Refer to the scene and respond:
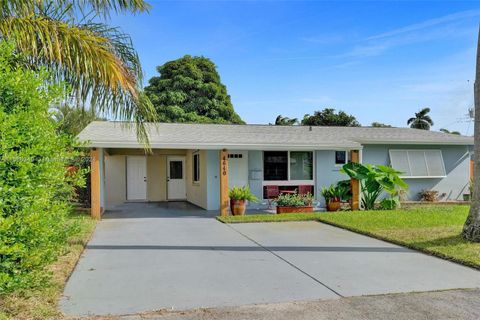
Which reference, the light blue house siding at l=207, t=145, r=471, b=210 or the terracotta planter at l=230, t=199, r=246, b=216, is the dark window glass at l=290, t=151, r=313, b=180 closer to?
the light blue house siding at l=207, t=145, r=471, b=210

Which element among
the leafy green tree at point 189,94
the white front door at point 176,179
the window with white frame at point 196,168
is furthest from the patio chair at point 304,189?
the leafy green tree at point 189,94

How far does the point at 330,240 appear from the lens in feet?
30.6

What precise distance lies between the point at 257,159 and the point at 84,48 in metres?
10.4

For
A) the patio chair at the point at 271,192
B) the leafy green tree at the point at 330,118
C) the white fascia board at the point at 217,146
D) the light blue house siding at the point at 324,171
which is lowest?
the patio chair at the point at 271,192

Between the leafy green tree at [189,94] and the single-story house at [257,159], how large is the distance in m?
13.5

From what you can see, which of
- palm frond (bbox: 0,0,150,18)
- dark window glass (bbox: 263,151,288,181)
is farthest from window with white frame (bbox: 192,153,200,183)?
palm frond (bbox: 0,0,150,18)

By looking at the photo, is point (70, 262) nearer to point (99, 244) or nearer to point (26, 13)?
point (99, 244)

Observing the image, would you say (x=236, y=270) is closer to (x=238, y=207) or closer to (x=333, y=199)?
(x=238, y=207)

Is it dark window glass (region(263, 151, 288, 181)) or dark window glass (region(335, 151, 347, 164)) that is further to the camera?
dark window glass (region(335, 151, 347, 164))

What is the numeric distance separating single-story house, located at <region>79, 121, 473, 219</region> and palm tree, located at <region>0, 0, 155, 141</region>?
5.75 m

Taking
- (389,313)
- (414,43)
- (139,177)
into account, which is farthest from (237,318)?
(139,177)

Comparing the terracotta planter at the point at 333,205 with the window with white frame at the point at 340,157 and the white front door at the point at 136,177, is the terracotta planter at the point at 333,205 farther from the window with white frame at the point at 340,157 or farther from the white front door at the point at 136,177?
the white front door at the point at 136,177

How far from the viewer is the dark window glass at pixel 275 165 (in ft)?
54.2

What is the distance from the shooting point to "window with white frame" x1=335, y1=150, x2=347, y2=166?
1723 centimetres
